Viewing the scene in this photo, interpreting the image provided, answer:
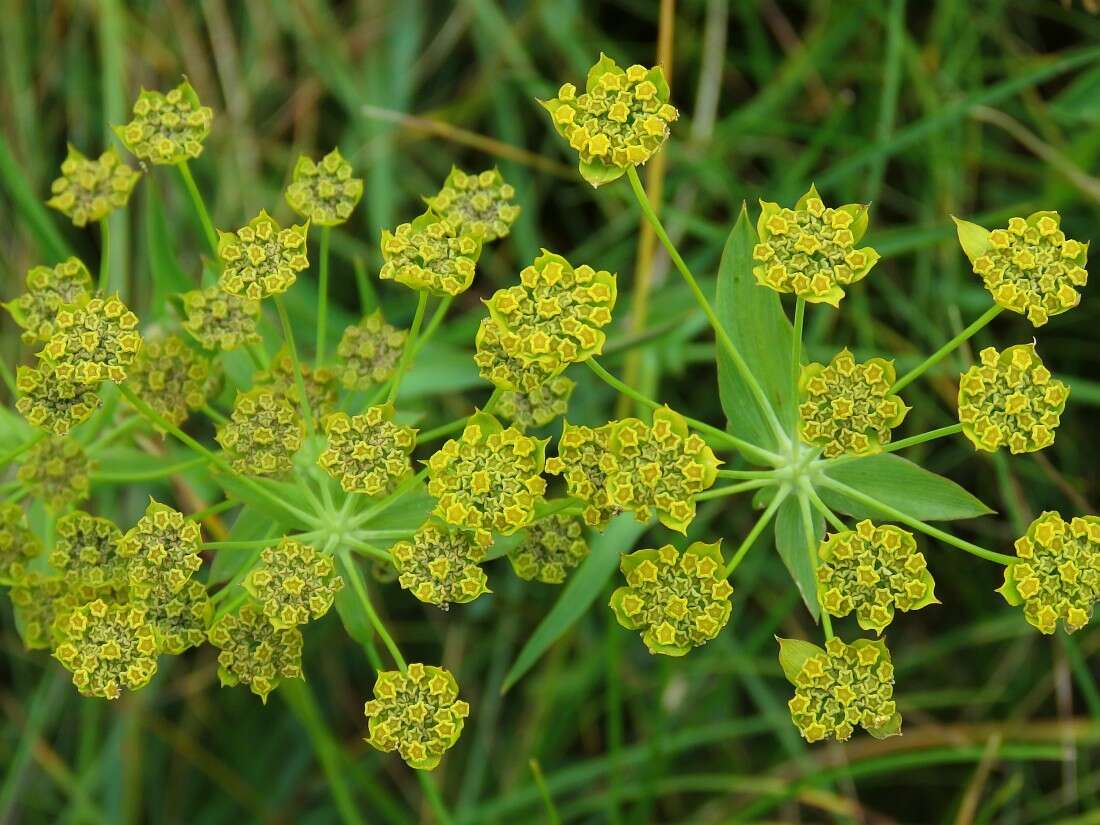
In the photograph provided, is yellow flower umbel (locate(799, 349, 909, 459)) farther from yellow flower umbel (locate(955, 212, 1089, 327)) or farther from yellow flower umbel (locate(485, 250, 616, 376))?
yellow flower umbel (locate(485, 250, 616, 376))

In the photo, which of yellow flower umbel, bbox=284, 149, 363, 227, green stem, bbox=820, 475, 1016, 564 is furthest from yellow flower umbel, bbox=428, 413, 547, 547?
yellow flower umbel, bbox=284, 149, 363, 227

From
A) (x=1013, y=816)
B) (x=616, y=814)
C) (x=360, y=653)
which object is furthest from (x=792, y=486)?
(x=360, y=653)

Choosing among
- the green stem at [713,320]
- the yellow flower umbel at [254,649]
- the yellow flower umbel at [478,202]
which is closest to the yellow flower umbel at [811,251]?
the green stem at [713,320]

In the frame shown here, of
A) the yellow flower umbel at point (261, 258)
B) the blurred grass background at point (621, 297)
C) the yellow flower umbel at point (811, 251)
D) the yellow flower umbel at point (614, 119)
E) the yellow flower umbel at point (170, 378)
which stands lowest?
the blurred grass background at point (621, 297)

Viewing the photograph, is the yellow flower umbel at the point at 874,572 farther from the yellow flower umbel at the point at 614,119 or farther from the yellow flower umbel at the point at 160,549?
the yellow flower umbel at the point at 160,549

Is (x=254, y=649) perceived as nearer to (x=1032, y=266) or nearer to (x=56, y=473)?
(x=56, y=473)

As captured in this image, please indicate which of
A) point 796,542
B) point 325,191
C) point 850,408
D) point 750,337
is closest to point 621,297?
point 750,337
